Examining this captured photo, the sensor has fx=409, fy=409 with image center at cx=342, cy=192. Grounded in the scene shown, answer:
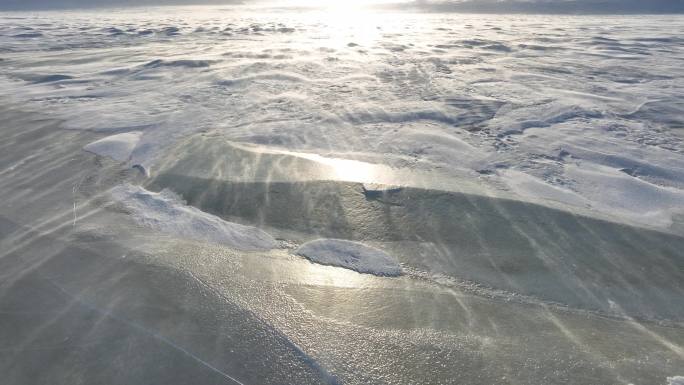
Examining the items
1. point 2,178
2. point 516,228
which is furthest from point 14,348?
point 516,228

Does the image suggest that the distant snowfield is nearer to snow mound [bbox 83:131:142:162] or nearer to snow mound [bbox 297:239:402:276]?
snow mound [bbox 83:131:142:162]

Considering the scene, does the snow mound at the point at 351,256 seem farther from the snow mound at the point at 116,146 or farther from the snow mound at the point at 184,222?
the snow mound at the point at 116,146

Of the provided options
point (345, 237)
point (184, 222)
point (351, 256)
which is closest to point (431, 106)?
point (345, 237)

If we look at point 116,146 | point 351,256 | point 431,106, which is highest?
point 431,106

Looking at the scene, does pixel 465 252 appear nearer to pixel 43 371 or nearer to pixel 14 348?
pixel 43 371

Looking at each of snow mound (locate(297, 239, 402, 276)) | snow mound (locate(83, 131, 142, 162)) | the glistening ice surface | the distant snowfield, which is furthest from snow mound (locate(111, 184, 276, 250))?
snow mound (locate(83, 131, 142, 162))

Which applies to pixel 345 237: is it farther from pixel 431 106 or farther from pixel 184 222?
pixel 431 106
